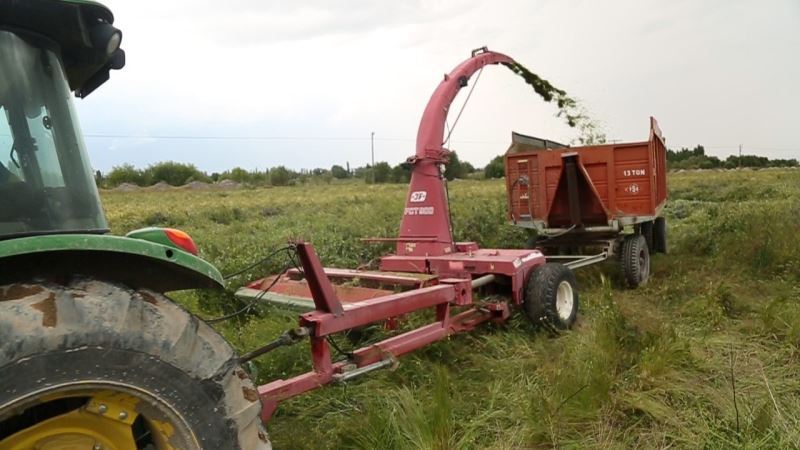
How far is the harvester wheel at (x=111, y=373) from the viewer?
1.77 m

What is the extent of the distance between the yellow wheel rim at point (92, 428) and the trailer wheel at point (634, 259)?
712 cm

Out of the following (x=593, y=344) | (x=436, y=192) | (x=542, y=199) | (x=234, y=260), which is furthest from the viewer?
(x=542, y=199)

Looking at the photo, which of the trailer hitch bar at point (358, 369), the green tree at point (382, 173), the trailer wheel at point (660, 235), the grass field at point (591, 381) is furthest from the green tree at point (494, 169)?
the trailer hitch bar at point (358, 369)

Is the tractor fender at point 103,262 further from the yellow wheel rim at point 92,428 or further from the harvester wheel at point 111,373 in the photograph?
the yellow wheel rim at point 92,428

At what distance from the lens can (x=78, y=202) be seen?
2.35 metres

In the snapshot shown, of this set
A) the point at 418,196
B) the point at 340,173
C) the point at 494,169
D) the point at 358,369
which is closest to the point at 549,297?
the point at 418,196

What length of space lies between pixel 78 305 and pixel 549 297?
13.7 ft

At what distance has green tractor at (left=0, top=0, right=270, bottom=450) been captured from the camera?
182cm

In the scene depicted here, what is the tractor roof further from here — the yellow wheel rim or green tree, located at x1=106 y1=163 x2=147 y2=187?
green tree, located at x1=106 y1=163 x2=147 y2=187

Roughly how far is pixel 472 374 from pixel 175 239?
2.76 metres

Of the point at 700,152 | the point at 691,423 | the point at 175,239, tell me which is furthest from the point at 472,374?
the point at 700,152

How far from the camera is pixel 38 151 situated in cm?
228

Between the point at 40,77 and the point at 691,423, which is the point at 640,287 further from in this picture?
the point at 40,77

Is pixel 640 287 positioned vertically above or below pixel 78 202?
below
